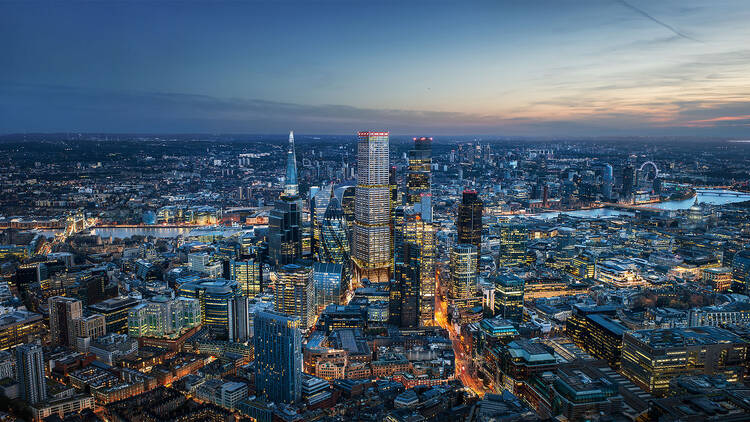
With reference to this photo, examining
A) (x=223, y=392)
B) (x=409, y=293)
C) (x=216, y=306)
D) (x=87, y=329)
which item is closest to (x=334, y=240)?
(x=409, y=293)

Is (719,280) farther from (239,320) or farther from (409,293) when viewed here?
(239,320)

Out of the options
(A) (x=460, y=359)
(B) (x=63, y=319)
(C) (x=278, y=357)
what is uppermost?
(C) (x=278, y=357)

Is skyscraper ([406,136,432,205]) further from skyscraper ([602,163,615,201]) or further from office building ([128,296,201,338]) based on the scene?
skyscraper ([602,163,615,201])

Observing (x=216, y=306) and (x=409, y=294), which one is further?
(x=409, y=294)

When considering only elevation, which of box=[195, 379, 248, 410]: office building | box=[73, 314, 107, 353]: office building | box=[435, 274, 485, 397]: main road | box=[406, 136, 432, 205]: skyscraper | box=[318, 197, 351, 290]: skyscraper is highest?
box=[406, 136, 432, 205]: skyscraper

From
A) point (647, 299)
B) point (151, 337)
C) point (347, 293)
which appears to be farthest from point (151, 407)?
point (647, 299)

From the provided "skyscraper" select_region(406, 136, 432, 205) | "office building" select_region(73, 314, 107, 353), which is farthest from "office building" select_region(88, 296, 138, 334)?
"skyscraper" select_region(406, 136, 432, 205)

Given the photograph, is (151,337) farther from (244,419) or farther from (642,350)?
(642,350)

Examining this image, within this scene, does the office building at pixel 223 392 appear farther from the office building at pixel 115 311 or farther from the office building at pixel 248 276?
the office building at pixel 248 276
